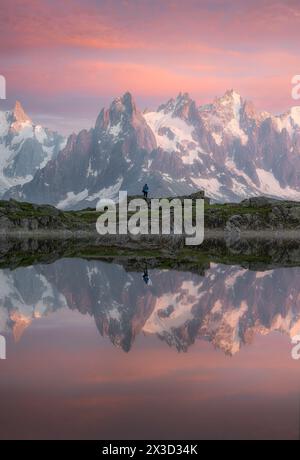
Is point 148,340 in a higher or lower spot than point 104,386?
higher

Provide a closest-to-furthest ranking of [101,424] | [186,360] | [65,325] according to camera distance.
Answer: [101,424]
[186,360]
[65,325]

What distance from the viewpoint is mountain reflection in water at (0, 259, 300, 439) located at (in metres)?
23.9

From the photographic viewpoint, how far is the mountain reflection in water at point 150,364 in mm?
23906

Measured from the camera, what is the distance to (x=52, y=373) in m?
30.7

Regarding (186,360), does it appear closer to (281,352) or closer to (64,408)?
(281,352)

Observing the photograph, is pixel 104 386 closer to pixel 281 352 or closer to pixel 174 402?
pixel 174 402

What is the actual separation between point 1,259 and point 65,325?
67145mm

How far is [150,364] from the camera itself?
1293 inches

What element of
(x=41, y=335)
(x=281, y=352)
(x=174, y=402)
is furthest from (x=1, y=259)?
(x=174, y=402)

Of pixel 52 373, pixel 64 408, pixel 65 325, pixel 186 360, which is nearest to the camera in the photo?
pixel 64 408

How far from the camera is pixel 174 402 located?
26234 millimetres

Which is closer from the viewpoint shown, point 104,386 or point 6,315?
point 104,386
